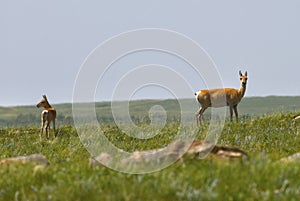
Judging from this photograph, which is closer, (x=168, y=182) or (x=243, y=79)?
(x=168, y=182)

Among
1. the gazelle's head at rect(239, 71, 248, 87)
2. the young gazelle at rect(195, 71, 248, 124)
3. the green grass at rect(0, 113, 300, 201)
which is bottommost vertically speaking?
the green grass at rect(0, 113, 300, 201)

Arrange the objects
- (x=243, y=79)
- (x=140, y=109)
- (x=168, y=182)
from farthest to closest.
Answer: (x=140, y=109), (x=243, y=79), (x=168, y=182)

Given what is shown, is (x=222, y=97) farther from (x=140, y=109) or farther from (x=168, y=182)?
(x=140, y=109)

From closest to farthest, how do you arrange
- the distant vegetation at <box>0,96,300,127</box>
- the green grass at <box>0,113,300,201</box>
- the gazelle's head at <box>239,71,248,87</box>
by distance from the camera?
the green grass at <box>0,113,300,201</box> → the gazelle's head at <box>239,71,248,87</box> → the distant vegetation at <box>0,96,300,127</box>

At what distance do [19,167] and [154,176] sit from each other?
9.57 ft

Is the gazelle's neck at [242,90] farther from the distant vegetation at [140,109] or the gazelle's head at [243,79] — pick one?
the distant vegetation at [140,109]

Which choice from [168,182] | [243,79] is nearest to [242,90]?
[243,79]

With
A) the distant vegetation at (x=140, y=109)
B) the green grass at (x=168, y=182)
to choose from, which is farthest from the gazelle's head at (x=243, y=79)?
the distant vegetation at (x=140, y=109)

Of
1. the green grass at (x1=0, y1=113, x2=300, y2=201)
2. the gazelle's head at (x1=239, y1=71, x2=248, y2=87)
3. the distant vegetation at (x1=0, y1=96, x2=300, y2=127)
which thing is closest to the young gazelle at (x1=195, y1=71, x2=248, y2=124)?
the gazelle's head at (x1=239, y1=71, x2=248, y2=87)

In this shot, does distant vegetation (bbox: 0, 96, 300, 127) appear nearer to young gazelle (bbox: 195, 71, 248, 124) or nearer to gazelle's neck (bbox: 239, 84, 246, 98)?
young gazelle (bbox: 195, 71, 248, 124)

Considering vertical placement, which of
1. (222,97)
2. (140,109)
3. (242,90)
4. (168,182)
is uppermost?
(242,90)

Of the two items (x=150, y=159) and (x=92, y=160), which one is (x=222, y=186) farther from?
(x=92, y=160)

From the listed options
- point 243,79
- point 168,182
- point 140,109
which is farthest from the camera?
point 140,109

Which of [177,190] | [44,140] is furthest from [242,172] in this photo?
[44,140]
